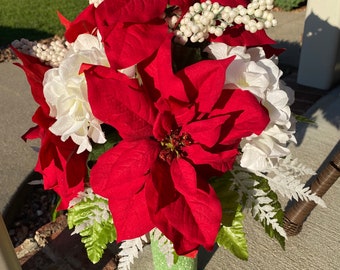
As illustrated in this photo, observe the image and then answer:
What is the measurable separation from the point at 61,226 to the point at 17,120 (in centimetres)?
158

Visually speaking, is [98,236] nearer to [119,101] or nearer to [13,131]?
[119,101]

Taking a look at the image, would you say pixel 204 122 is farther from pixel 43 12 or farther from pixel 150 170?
pixel 43 12

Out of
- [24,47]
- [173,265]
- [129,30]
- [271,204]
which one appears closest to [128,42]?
[129,30]

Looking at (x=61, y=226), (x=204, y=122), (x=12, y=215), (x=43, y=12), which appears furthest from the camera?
(x=43, y=12)

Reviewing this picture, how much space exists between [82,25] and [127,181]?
0.37 m

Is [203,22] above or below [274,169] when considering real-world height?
above

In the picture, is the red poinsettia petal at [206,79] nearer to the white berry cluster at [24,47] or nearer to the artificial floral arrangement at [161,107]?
the artificial floral arrangement at [161,107]

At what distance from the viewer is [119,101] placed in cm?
82

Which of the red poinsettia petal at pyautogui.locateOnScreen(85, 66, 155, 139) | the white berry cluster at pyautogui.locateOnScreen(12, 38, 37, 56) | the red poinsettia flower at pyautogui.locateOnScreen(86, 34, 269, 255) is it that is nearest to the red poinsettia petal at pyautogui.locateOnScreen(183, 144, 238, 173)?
the red poinsettia flower at pyautogui.locateOnScreen(86, 34, 269, 255)

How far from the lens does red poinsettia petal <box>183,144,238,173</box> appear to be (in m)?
0.85

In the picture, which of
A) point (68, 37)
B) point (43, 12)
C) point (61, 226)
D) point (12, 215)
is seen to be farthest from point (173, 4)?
point (43, 12)

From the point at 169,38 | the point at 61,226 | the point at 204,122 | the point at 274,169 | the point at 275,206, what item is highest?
A: the point at 169,38

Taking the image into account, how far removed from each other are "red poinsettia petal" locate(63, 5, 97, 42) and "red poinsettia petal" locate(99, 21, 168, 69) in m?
0.10

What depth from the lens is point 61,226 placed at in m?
2.23
